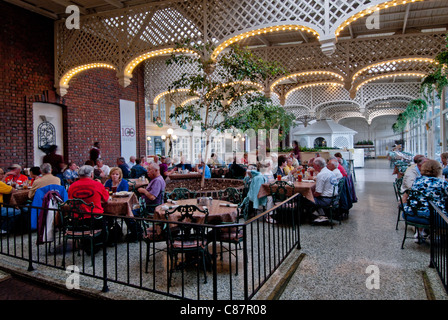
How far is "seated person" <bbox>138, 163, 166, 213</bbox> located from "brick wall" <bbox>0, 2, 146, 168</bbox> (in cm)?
560

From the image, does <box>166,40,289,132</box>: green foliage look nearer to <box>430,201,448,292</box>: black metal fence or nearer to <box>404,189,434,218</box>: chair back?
<box>404,189,434,218</box>: chair back

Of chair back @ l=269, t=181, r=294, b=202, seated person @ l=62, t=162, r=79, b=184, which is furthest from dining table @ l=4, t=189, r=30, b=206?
chair back @ l=269, t=181, r=294, b=202

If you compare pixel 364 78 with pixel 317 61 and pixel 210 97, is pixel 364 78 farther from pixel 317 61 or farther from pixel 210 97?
pixel 210 97

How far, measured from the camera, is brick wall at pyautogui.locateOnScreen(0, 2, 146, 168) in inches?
332

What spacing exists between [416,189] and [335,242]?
4.54 ft

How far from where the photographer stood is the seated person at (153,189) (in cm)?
505

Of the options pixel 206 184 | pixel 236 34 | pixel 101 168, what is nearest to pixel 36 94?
pixel 101 168

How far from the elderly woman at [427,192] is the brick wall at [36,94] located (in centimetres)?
948

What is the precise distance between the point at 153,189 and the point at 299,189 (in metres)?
2.80

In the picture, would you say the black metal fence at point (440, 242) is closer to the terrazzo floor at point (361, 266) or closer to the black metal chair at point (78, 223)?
the terrazzo floor at point (361, 266)

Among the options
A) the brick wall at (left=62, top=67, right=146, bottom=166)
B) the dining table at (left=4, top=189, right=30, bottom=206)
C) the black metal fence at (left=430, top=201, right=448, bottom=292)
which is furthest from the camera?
the brick wall at (left=62, top=67, right=146, bottom=166)

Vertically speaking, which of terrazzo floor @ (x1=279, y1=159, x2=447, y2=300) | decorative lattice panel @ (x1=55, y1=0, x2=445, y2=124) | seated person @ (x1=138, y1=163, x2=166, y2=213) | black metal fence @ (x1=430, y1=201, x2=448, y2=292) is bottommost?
terrazzo floor @ (x1=279, y1=159, x2=447, y2=300)

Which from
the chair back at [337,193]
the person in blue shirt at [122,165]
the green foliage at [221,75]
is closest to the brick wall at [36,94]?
the person in blue shirt at [122,165]
